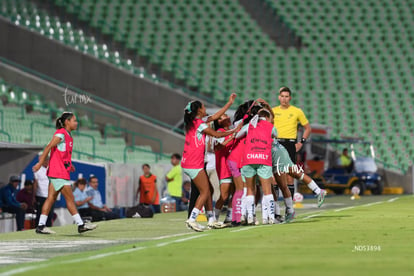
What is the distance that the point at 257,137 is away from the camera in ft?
52.9

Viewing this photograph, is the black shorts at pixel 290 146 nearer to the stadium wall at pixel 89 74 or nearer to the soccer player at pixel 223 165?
the soccer player at pixel 223 165

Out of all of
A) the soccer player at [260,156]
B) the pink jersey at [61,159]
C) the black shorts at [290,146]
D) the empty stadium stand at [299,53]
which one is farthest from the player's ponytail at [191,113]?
the empty stadium stand at [299,53]

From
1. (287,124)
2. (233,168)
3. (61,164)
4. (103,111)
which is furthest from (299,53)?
(61,164)

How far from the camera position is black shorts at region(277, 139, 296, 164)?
57.6ft

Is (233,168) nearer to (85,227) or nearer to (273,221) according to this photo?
(273,221)

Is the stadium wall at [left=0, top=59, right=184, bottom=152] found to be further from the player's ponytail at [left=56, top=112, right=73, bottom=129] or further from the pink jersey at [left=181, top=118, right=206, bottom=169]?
the pink jersey at [left=181, top=118, right=206, bottom=169]

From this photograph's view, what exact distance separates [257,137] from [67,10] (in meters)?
26.6

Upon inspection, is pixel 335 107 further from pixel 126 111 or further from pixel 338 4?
pixel 126 111

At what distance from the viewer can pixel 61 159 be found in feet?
51.2

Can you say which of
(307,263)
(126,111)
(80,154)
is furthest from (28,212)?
(126,111)

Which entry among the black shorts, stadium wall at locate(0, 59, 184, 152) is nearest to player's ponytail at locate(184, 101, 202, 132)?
the black shorts

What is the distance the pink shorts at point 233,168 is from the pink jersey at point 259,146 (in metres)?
0.75

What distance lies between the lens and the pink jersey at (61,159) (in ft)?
51.0

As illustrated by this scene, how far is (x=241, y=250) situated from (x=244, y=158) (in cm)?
487
